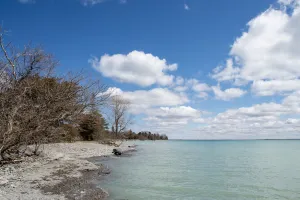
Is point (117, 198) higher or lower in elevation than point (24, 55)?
lower

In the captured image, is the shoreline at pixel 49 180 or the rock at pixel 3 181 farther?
the rock at pixel 3 181

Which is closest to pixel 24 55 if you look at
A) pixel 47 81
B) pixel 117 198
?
pixel 47 81

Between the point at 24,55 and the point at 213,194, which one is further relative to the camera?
the point at 24,55

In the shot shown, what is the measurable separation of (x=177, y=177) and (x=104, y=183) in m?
5.31

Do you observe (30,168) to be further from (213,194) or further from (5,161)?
(213,194)

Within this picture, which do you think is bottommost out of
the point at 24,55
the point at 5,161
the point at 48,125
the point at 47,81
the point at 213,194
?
the point at 213,194

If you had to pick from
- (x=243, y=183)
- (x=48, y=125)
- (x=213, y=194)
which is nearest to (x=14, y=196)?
(x=48, y=125)

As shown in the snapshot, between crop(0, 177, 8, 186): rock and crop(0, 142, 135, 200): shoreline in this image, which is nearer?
crop(0, 142, 135, 200): shoreline

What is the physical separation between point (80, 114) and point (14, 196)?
362 inches

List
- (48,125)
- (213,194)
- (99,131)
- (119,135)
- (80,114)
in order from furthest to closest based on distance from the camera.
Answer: (119,135)
(99,131)
(80,114)
(48,125)
(213,194)

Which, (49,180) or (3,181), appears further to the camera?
(49,180)

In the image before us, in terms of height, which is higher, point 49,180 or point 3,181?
point 3,181

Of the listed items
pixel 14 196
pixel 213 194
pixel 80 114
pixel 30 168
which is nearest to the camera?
pixel 14 196

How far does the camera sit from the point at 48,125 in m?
15.5
